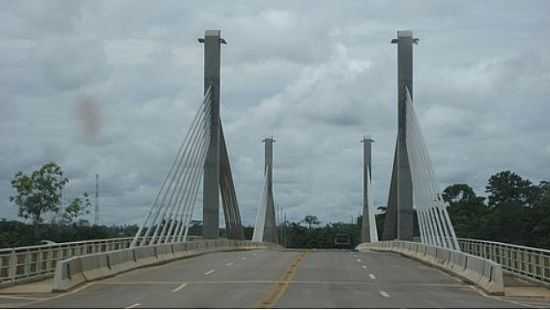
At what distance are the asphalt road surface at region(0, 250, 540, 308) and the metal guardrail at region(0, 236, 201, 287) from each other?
6.77 feet

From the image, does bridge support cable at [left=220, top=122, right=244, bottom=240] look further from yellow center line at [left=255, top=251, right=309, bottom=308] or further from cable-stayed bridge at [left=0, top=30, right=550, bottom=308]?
yellow center line at [left=255, top=251, right=309, bottom=308]

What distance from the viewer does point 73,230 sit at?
6525 centimetres

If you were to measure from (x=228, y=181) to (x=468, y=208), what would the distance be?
8463cm

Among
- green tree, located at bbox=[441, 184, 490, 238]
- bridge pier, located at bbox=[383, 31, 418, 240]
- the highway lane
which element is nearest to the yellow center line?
the highway lane

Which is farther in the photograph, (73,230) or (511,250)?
(73,230)

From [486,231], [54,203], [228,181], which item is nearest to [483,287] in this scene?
[228,181]

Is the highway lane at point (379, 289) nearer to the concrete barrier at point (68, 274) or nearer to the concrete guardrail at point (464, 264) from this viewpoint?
the concrete guardrail at point (464, 264)

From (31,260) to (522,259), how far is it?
15068 mm

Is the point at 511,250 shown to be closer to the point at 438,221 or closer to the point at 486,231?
the point at 438,221

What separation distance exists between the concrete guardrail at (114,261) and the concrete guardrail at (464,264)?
1106cm

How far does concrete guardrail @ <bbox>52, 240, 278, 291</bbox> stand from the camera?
2469 cm

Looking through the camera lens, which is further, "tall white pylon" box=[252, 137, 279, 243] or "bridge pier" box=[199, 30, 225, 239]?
"tall white pylon" box=[252, 137, 279, 243]

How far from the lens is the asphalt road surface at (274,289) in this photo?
20.1 meters

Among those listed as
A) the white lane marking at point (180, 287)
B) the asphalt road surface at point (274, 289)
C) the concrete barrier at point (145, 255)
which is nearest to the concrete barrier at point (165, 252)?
the concrete barrier at point (145, 255)
